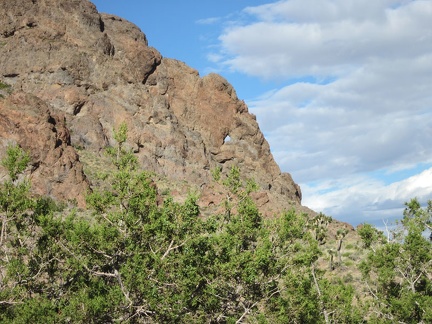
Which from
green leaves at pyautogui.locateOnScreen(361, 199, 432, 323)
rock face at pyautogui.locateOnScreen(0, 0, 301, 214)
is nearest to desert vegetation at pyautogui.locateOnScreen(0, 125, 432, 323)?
green leaves at pyautogui.locateOnScreen(361, 199, 432, 323)

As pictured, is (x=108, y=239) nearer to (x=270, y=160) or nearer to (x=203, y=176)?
(x=203, y=176)

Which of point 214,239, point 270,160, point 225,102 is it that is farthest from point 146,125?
point 214,239

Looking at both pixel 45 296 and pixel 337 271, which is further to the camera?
pixel 337 271

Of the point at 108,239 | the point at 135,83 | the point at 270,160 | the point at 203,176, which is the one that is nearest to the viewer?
the point at 108,239

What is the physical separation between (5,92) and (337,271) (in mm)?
Result: 58963

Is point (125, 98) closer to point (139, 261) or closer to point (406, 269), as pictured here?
point (406, 269)

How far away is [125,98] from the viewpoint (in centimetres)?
9538

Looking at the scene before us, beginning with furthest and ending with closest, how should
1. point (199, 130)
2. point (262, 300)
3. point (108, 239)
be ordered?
1. point (199, 130)
2. point (262, 300)
3. point (108, 239)

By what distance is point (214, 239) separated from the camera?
2325 centimetres

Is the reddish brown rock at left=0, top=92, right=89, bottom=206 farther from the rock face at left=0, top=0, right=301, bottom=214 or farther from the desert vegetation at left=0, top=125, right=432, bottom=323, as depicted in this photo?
the desert vegetation at left=0, top=125, right=432, bottom=323

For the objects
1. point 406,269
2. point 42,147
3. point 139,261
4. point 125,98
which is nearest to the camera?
point 139,261

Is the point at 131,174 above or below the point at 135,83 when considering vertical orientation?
below

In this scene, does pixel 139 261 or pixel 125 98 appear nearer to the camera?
pixel 139 261

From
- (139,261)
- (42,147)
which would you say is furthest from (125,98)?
(139,261)
